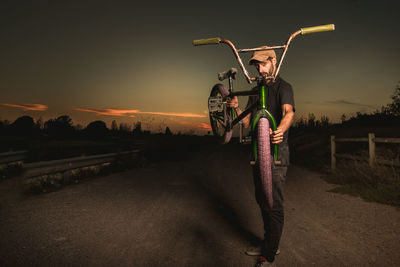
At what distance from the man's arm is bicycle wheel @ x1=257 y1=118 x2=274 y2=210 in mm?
97

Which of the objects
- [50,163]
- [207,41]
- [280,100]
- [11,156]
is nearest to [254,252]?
[280,100]

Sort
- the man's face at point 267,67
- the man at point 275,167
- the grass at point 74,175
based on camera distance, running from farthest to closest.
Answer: the grass at point 74,175, the man's face at point 267,67, the man at point 275,167

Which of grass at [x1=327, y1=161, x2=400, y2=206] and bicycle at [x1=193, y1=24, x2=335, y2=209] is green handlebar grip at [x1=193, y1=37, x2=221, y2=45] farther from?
grass at [x1=327, y1=161, x2=400, y2=206]

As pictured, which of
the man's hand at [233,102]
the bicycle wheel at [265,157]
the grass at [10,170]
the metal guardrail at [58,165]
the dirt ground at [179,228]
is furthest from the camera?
the grass at [10,170]

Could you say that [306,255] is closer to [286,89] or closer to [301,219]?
[301,219]

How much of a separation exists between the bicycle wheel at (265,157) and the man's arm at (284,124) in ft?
0.32

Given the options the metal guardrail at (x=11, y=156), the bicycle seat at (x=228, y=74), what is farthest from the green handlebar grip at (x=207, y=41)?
the metal guardrail at (x=11, y=156)

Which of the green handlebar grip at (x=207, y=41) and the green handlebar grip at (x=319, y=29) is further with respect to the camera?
the green handlebar grip at (x=207, y=41)

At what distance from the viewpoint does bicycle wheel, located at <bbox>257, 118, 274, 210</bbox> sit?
240 cm

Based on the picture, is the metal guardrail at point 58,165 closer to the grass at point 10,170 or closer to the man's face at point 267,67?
the grass at point 10,170

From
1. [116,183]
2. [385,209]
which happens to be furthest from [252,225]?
[116,183]

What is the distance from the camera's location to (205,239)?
12.1 ft

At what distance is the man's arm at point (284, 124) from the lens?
8.17 feet

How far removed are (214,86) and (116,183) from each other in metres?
5.12
